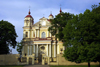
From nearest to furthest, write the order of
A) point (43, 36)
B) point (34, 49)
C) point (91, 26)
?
point (91, 26)
point (34, 49)
point (43, 36)

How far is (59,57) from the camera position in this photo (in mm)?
26016

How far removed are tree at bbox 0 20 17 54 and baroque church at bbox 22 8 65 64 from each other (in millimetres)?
4319

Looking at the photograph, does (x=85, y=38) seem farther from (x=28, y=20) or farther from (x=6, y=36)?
(x=28, y=20)

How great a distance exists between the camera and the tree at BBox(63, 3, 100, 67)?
18.5 m

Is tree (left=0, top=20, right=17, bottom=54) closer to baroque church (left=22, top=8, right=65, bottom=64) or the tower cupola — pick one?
baroque church (left=22, top=8, right=65, bottom=64)

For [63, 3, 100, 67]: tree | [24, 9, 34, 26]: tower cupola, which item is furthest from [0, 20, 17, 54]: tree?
[63, 3, 100, 67]: tree

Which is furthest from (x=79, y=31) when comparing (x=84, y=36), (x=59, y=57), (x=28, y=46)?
(x=28, y=46)

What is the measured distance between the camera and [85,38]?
63.0 ft

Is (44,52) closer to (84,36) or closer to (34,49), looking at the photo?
(34,49)

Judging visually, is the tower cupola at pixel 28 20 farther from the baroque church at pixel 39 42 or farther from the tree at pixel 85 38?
the tree at pixel 85 38

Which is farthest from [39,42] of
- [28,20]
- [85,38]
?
[85,38]

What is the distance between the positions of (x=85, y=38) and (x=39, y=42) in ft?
54.3

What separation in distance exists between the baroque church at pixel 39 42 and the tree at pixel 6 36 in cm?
432

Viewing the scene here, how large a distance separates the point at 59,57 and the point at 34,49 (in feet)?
33.0
